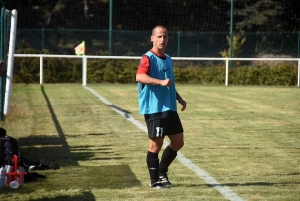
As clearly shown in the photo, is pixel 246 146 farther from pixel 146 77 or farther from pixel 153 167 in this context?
pixel 146 77

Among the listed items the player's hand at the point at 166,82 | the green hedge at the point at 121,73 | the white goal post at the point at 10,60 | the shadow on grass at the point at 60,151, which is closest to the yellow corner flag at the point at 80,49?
the green hedge at the point at 121,73

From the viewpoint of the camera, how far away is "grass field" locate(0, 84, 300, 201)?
745cm

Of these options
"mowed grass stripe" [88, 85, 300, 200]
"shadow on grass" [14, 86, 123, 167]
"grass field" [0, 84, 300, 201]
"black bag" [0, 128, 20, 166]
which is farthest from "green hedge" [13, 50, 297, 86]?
"black bag" [0, 128, 20, 166]

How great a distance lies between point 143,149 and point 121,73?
21.9 meters

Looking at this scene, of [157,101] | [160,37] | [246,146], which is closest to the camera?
[160,37]

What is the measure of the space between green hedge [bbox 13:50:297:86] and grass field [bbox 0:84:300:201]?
11.5 m

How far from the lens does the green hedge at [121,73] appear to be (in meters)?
32.2

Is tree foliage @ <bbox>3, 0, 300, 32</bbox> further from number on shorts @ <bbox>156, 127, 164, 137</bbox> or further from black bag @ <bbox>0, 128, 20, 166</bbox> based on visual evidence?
number on shorts @ <bbox>156, 127, 164, 137</bbox>

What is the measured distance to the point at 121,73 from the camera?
32.7m

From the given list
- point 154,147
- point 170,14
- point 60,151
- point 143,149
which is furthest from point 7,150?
→ point 170,14

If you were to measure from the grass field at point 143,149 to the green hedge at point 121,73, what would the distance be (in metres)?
11.5

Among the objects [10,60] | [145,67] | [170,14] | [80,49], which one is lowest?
[80,49]

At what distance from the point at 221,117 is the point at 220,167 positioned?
23.4 feet

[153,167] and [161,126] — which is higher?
[161,126]
